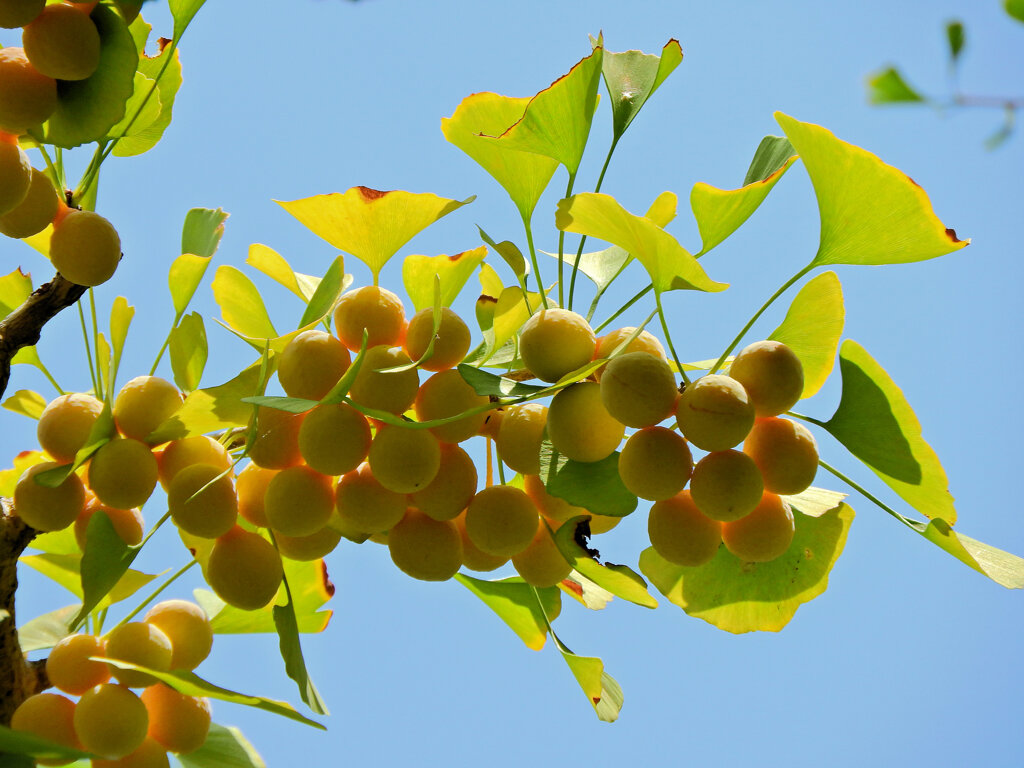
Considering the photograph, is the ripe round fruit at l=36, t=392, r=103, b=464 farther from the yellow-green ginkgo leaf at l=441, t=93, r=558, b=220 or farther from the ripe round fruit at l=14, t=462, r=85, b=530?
the yellow-green ginkgo leaf at l=441, t=93, r=558, b=220

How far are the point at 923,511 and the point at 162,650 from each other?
22.8 inches

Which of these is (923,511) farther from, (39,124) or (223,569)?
(39,124)

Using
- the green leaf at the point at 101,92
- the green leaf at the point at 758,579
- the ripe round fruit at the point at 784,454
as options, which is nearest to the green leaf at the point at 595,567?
the green leaf at the point at 758,579

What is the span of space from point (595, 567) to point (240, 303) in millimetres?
383

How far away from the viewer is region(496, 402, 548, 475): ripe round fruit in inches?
24.5

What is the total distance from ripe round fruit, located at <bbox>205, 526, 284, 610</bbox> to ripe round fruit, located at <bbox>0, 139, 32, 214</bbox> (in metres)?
0.29

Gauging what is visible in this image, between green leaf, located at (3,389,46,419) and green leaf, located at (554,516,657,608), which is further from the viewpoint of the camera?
green leaf, located at (3,389,46,419)

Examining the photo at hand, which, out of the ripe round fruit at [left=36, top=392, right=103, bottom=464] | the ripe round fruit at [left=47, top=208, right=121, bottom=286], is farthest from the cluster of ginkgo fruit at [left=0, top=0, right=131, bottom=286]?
the ripe round fruit at [left=36, top=392, right=103, bottom=464]

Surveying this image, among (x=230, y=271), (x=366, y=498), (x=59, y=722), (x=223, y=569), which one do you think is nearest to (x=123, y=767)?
(x=59, y=722)

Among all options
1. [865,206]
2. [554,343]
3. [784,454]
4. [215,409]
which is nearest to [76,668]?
[215,409]

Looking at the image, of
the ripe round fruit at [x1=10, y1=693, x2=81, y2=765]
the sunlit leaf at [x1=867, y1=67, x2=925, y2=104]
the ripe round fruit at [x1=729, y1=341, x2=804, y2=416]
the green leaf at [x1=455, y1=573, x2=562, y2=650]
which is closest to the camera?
the sunlit leaf at [x1=867, y1=67, x2=925, y2=104]

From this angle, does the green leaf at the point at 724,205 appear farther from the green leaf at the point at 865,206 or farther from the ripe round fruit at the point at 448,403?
the ripe round fruit at the point at 448,403

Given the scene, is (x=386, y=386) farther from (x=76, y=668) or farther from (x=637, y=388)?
(x=76, y=668)

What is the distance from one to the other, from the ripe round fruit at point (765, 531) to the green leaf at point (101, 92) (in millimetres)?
541
